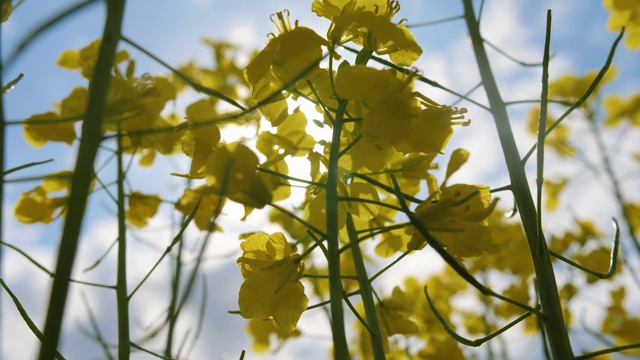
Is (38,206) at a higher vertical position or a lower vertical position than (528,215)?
higher

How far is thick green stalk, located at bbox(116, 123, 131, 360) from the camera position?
0.85 metres

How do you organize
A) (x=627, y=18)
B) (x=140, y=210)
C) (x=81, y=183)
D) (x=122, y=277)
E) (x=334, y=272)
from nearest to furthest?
(x=81, y=183) → (x=334, y=272) → (x=122, y=277) → (x=140, y=210) → (x=627, y=18)

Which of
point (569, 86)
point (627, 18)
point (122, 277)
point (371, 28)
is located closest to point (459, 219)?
point (371, 28)

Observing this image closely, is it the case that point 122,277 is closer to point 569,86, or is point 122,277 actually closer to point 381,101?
point 381,101

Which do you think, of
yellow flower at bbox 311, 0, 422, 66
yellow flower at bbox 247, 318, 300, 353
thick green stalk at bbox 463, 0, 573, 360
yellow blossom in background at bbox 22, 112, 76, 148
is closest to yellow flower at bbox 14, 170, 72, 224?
yellow blossom in background at bbox 22, 112, 76, 148

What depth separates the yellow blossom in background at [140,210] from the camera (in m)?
1.06

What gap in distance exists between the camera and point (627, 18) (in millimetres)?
1730

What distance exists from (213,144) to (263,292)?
0.68 ft

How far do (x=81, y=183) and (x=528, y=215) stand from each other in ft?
1.80

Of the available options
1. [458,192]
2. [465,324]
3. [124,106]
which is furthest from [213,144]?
[465,324]

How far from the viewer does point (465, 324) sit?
2406mm

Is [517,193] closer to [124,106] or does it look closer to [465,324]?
[124,106]

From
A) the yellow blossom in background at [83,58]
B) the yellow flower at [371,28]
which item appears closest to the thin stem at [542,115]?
the yellow flower at [371,28]

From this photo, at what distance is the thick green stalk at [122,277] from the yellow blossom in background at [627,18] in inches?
57.6
